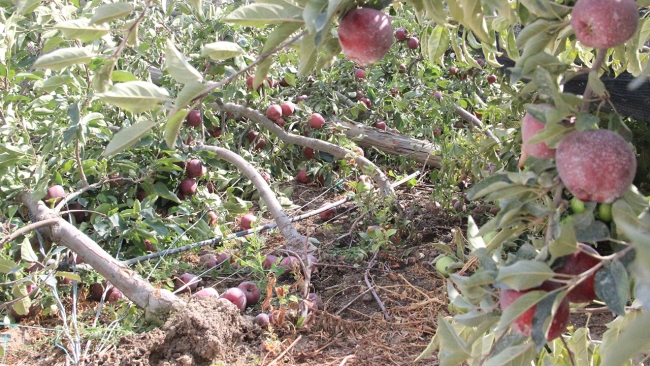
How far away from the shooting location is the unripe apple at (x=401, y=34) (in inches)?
181

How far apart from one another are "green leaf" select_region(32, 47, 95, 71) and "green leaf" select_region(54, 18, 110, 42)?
2 centimetres

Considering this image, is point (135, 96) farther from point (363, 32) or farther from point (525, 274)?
point (525, 274)

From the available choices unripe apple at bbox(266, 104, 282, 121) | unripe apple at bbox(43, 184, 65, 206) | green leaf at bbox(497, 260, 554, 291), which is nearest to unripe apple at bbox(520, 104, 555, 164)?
green leaf at bbox(497, 260, 554, 291)

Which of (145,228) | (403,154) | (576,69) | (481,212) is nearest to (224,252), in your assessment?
(145,228)

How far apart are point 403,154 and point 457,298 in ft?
10.9

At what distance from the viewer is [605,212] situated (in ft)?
3.02

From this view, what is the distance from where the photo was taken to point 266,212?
3707 millimetres

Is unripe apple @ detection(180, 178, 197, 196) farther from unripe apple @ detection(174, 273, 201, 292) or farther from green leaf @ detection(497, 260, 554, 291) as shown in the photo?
green leaf @ detection(497, 260, 554, 291)

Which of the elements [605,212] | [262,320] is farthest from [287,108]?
[605,212]

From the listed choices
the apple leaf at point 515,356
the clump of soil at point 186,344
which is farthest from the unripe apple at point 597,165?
the clump of soil at point 186,344

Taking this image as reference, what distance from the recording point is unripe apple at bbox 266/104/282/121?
4.00m

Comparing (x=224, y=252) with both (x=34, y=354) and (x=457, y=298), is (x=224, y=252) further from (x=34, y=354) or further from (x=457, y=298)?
(x=457, y=298)

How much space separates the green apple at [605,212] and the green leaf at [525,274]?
0.25 m

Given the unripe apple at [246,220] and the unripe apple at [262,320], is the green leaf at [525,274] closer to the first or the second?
the unripe apple at [262,320]
